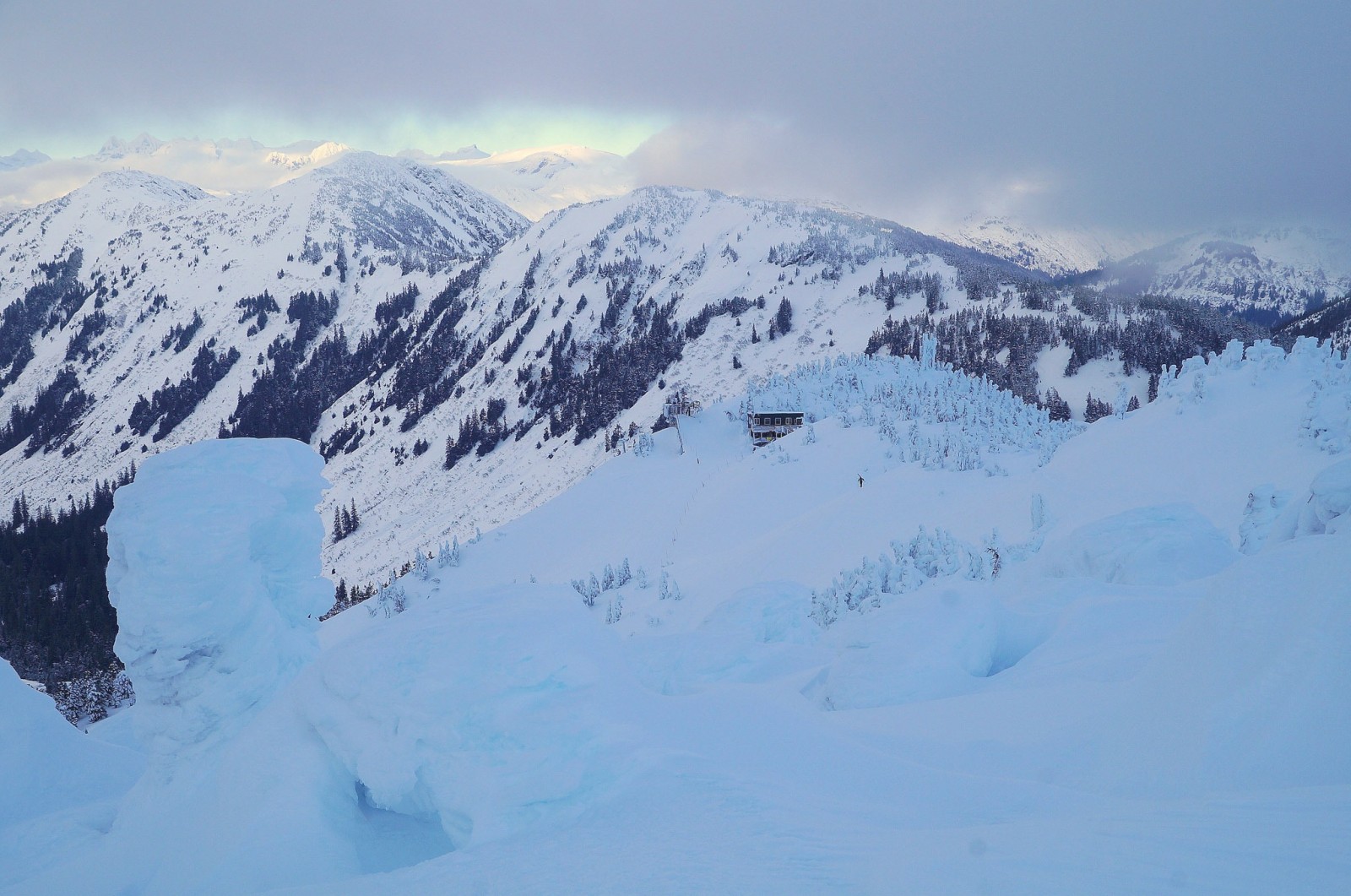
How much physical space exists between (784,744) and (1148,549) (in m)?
7.33

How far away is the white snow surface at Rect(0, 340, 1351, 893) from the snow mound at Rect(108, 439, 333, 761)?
44 mm

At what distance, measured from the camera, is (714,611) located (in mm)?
11805

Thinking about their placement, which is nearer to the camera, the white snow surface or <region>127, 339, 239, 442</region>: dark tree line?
the white snow surface

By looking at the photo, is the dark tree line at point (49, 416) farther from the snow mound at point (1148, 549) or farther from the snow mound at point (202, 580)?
the snow mound at point (1148, 549)

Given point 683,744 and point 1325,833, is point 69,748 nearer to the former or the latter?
point 683,744

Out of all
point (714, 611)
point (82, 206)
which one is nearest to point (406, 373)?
point (714, 611)

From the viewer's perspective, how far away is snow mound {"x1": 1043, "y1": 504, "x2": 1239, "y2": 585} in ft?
31.0

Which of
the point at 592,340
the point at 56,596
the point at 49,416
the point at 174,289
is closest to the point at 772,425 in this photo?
the point at 592,340

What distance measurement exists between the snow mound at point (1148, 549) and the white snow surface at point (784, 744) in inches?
1.7

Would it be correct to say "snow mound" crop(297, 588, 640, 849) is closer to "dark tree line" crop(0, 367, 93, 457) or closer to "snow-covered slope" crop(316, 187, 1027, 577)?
"snow-covered slope" crop(316, 187, 1027, 577)

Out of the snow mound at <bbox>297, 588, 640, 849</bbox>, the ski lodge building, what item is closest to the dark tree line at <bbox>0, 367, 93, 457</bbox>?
the ski lodge building

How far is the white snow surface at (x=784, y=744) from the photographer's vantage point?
3619 millimetres

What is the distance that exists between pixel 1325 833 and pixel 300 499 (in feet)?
29.1

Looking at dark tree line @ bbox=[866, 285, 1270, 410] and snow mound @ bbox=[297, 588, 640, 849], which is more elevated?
dark tree line @ bbox=[866, 285, 1270, 410]
